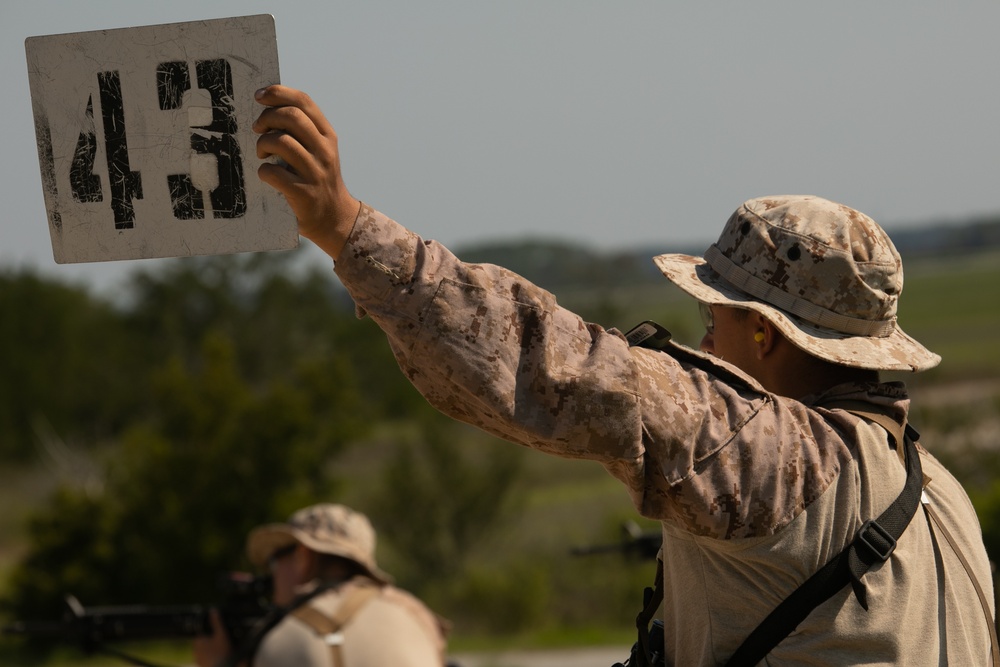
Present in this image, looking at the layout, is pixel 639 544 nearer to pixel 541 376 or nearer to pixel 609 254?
pixel 541 376

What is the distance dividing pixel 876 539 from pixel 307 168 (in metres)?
1.12

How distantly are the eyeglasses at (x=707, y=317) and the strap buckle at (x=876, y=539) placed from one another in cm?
55

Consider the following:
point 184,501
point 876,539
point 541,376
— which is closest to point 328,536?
point 876,539

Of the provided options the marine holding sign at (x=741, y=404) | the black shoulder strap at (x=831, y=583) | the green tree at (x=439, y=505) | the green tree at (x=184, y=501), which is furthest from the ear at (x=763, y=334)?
the green tree at (x=439, y=505)

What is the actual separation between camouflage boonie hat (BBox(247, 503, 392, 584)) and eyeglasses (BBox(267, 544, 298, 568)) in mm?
13

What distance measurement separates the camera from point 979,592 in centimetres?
232

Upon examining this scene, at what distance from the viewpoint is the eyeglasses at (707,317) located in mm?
A: 2504

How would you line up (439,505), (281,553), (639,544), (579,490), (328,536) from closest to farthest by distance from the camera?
(328,536) → (281,553) → (639,544) → (439,505) → (579,490)

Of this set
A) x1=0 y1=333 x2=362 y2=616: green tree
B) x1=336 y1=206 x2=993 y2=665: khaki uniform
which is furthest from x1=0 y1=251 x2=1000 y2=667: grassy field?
x1=336 y1=206 x2=993 y2=665: khaki uniform

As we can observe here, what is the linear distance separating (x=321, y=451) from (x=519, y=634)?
211 inches

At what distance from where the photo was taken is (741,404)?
6.40ft

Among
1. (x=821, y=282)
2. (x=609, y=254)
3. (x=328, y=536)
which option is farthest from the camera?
(x=609, y=254)

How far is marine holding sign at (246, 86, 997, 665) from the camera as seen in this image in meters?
1.82

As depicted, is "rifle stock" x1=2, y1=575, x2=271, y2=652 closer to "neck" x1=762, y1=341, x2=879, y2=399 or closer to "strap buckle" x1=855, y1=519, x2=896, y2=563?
"neck" x1=762, y1=341, x2=879, y2=399
